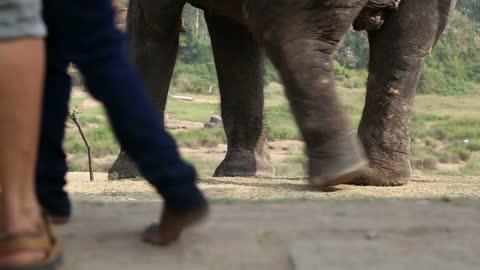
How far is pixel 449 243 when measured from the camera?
2715mm

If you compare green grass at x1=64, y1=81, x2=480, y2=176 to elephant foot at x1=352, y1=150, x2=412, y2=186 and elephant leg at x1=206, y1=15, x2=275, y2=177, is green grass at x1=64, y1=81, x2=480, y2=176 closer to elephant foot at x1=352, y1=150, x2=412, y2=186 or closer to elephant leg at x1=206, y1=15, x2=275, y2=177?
elephant leg at x1=206, y1=15, x2=275, y2=177

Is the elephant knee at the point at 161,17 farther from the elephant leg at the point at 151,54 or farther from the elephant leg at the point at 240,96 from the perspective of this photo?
the elephant leg at the point at 240,96

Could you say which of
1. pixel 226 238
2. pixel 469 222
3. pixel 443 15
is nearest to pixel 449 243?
pixel 469 222

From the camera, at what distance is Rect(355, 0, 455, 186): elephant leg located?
613 cm

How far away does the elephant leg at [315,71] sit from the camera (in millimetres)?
4059

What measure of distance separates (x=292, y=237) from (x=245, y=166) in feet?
17.4

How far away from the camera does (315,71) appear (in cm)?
438

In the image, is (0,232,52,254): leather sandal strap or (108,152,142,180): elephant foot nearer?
(0,232,52,254): leather sandal strap

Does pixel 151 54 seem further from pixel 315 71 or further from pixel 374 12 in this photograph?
pixel 315 71

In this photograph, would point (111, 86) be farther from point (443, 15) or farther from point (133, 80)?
point (443, 15)

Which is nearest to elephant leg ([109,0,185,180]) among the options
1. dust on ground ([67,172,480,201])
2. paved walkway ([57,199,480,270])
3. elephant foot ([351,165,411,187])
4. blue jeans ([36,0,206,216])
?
dust on ground ([67,172,480,201])

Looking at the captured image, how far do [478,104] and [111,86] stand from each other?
130 ft

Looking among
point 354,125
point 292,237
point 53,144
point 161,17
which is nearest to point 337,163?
point 292,237

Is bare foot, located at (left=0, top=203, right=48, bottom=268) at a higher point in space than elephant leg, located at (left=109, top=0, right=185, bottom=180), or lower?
higher
